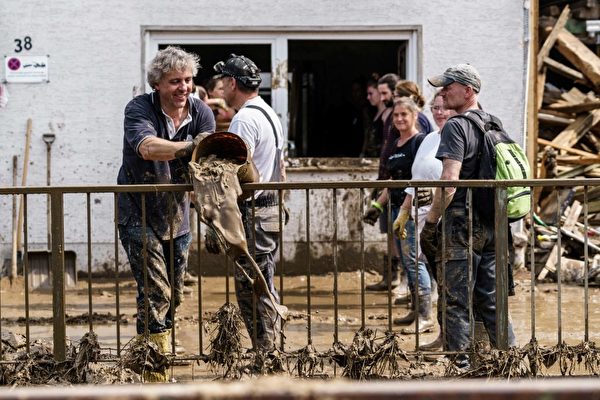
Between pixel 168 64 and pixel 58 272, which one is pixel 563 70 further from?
pixel 58 272

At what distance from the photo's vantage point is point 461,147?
611 centimetres

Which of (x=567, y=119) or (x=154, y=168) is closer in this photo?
(x=154, y=168)

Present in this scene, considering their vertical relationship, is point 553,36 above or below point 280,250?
above

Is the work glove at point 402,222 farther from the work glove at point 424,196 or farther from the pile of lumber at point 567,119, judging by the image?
the pile of lumber at point 567,119

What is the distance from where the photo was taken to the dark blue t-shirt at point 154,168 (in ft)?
20.5

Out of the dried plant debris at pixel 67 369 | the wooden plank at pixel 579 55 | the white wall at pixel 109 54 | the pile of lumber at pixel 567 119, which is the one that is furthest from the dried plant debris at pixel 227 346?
the wooden plank at pixel 579 55

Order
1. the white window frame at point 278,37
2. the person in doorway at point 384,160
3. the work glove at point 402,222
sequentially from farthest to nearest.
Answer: the white window frame at point 278,37
the person in doorway at point 384,160
the work glove at point 402,222

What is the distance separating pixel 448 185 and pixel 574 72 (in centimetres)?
825

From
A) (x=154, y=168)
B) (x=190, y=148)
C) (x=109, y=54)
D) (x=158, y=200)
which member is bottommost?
(x=158, y=200)

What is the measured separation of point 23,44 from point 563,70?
22.1 ft

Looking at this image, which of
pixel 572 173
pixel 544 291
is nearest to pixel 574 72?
pixel 572 173

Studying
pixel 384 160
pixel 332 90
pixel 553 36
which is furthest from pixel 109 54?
pixel 332 90

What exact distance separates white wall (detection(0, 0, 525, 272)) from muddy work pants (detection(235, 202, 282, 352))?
182 inches

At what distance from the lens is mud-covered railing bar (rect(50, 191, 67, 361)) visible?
5.98 metres
